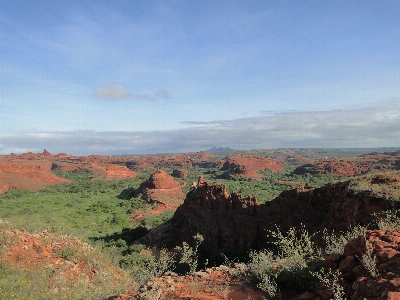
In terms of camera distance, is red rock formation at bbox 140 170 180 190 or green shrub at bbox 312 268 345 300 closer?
green shrub at bbox 312 268 345 300

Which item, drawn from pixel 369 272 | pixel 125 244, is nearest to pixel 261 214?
pixel 125 244

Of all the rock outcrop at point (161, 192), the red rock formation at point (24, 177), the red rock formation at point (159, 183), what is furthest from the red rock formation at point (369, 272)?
the red rock formation at point (24, 177)

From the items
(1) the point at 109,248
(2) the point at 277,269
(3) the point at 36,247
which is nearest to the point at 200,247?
(1) the point at 109,248

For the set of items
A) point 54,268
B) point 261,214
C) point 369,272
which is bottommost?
point 54,268

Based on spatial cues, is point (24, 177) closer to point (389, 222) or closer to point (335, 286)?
point (389, 222)

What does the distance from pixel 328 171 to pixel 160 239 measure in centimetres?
4847

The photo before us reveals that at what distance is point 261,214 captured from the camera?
18.3m

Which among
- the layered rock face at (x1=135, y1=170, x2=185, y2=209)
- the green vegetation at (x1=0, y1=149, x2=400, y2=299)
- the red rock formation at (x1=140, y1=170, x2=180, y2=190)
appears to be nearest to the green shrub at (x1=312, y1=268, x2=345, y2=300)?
the green vegetation at (x1=0, y1=149, x2=400, y2=299)

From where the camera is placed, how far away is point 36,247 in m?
12.3

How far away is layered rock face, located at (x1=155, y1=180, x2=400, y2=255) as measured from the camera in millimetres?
13406

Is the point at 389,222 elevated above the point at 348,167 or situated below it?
above

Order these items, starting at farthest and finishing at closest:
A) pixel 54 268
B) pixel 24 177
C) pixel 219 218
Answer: pixel 24 177 → pixel 219 218 → pixel 54 268

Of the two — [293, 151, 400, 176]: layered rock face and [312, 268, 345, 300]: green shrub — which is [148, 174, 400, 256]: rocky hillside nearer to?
[312, 268, 345, 300]: green shrub

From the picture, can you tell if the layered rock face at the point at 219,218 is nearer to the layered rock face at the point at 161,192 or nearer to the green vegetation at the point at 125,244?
the green vegetation at the point at 125,244
